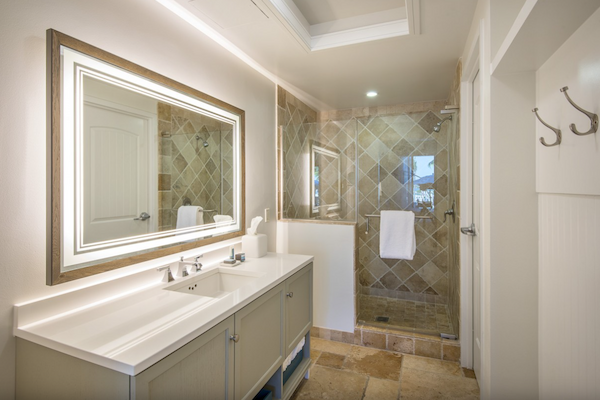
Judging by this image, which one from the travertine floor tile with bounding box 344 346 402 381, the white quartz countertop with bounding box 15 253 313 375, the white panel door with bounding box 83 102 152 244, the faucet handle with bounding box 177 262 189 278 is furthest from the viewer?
the travertine floor tile with bounding box 344 346 402 381

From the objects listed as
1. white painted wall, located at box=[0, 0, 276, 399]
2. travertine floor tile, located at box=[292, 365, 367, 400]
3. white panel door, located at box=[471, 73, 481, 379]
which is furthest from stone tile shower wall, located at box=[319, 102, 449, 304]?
white painted wall, located at box=[0, 0, 276, 399]

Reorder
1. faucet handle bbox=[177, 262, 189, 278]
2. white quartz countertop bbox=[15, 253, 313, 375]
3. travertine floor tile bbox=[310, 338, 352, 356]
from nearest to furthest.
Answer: white quartz countertop bbox=[15, 253, 313, 375], faucet handle bbox=[177, 262, 189, 278], travertine floor tile bbox=[310, 338, 352, 356]

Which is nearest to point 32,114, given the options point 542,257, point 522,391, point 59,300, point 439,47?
point 59,300

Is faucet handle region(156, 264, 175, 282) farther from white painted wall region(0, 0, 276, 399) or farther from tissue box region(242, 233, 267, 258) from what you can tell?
tissue box region(242, 233, 267, 258)

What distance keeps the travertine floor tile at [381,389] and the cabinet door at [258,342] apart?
0.72 metres

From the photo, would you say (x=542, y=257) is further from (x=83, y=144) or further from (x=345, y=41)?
(x=83, y=144)

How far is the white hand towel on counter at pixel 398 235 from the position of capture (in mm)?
2711

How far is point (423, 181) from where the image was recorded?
2.73 meters

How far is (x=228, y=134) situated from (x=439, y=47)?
1550 millimetres

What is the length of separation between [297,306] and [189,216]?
0.84 metres

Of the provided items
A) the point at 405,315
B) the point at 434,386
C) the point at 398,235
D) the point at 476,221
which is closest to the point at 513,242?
the point at 476,221

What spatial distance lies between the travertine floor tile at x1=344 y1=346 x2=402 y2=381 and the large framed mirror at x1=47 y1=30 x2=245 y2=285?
4.50 ft

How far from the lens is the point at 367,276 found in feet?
11.3

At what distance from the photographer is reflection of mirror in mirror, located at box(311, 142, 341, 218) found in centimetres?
280
